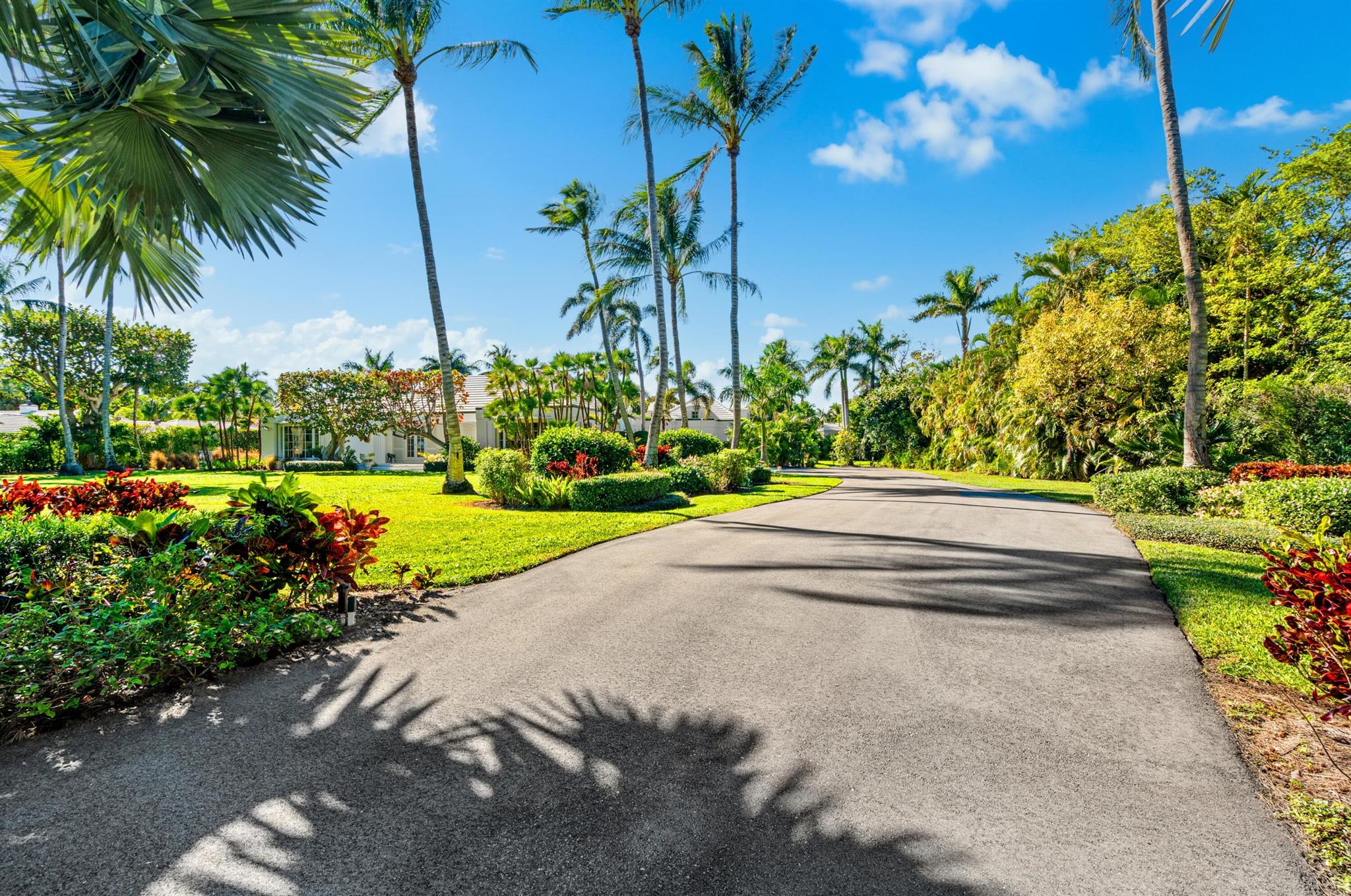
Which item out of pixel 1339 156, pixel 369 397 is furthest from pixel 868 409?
pixel 369 397

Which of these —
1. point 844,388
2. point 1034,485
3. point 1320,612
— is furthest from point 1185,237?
point 844,388

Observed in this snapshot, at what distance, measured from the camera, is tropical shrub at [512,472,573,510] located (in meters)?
13.5

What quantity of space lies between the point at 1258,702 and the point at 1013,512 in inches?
398

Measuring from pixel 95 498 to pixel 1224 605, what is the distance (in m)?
11.4

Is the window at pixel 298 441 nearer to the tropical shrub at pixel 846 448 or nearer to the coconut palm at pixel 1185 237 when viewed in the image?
the tropical shrub at pixel 846 448

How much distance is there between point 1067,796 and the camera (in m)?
2.81

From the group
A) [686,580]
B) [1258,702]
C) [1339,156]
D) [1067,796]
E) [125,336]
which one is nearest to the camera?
[1067,796]

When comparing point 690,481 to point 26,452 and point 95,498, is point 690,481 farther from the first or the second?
point 26,452

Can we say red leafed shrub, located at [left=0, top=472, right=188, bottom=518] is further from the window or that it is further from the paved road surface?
the window

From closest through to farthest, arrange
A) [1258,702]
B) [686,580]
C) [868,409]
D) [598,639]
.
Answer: [1258,702]
[598,639]
[686,580]
[868,409]

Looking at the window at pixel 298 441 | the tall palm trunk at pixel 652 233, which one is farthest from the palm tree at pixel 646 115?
the window at pixel 298 441

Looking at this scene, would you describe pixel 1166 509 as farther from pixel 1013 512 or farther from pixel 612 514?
pixel 612 514

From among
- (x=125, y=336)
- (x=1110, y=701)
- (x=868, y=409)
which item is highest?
(x=125, y=336)

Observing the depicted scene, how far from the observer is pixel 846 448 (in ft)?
144
